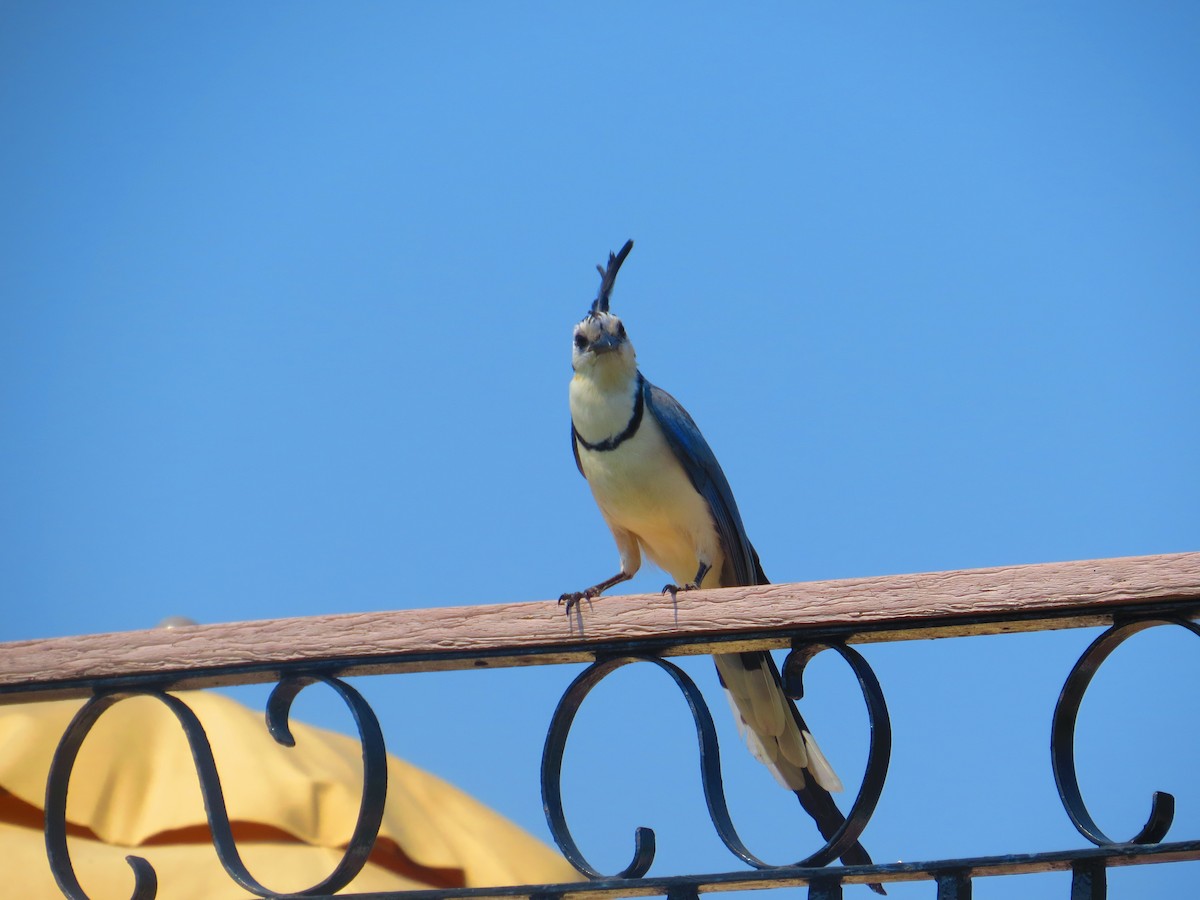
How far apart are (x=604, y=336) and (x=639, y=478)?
0.41m

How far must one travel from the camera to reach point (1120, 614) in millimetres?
1637

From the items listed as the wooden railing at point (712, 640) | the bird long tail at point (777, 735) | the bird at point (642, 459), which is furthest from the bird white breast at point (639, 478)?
the wooden railing at point (712, 640)

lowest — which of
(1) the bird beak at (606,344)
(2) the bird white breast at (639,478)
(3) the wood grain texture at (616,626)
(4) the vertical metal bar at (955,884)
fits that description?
(4) the vertical metal bar at (955,884)

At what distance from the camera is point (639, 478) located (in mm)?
3529

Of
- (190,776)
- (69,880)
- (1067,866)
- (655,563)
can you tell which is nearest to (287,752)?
(190,776)

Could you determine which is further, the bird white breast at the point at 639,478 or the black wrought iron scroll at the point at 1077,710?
the bird white breast at the point at 639,478

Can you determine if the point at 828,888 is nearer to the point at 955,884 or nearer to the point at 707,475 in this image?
the point at 955,884

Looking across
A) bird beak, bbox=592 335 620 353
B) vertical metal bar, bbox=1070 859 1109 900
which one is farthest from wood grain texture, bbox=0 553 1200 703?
bird beak, bbox=592 335 620 353

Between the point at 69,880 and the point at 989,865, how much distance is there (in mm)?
1275

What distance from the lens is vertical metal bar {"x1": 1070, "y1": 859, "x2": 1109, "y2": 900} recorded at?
158 centimetres

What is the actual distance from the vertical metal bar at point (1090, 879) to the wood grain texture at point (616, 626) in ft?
0.97

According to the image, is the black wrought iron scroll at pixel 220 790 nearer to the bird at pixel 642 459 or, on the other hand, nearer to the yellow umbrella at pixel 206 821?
the yellow umbrella at pixel 206 821

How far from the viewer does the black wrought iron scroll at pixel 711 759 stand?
163 cm

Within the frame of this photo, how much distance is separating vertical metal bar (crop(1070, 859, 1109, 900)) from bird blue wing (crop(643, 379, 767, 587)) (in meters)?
2.08
